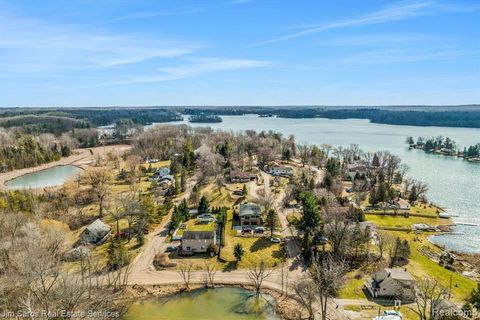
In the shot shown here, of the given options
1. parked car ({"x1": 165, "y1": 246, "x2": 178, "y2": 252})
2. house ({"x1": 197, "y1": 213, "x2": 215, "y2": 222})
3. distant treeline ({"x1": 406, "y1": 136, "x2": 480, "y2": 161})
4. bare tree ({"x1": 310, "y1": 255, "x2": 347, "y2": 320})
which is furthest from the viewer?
distant treeline ({"x1": 406, "y1": 136, "x2": 480, "y2": 161})

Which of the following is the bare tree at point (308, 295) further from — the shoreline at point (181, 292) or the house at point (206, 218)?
the house at point (206, 218)

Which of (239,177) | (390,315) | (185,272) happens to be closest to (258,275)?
(185,272)

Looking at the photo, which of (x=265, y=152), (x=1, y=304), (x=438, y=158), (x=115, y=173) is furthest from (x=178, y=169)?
(x=438, y=158)

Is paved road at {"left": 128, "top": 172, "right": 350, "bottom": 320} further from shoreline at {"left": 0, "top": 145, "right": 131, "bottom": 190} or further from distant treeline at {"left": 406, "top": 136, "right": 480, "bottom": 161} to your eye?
distant treeline at {"left": 406, "top": 136, "right": 480, "bottom": 161}

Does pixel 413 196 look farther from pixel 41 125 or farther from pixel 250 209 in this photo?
pixel 41 125

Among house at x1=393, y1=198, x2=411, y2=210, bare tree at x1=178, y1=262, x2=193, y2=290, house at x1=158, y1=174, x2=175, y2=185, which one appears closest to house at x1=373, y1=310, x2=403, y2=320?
bare tree at x1=178, y1=262, x2=193, y2=290

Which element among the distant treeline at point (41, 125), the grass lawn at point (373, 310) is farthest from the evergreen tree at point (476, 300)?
the distant treeline at point (41, 125)
